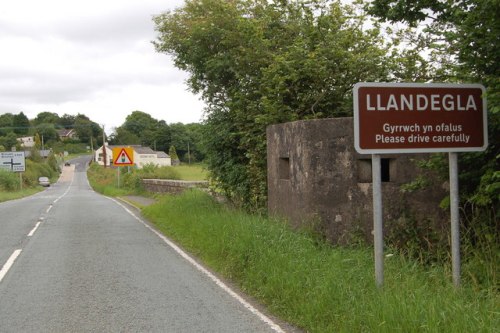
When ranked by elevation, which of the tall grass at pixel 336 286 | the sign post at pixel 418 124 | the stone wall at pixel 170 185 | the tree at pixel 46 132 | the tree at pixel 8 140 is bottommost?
the tall grass at pixel 336 286

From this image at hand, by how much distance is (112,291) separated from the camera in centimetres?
693

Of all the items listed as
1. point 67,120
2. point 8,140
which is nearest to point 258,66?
point 8,140

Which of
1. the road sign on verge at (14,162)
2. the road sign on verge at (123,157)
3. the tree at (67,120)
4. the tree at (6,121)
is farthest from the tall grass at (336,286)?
the tree at (67,120)

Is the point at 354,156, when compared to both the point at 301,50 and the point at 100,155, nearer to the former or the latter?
the point at 301,50

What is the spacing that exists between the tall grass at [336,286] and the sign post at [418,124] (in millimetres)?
365

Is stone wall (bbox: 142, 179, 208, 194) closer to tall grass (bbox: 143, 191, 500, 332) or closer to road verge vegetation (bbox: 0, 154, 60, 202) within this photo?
tall grass (bbox: 143, 191, 500, 332)

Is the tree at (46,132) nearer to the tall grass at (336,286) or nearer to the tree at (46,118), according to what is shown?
the tree at (46,118)

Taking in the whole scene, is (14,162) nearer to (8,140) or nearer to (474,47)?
(474,47)

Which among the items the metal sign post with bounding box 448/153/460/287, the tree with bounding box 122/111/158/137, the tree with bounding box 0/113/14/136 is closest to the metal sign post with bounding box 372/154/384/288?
the metal sign post with bounding box 448/153/460/287

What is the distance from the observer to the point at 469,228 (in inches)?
253

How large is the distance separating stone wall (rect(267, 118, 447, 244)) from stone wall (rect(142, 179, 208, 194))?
9.56 m

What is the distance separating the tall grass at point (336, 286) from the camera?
4289 millimetres

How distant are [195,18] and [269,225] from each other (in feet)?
25.9

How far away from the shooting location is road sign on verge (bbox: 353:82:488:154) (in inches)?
202
